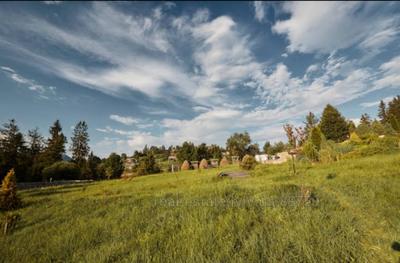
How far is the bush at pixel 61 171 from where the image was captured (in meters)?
36.3

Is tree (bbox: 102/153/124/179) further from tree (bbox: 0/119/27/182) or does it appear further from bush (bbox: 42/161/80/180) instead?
tree (bbox: 0/119/27/182)

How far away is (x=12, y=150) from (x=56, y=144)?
11429 millimetres

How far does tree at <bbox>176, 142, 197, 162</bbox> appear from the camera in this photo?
2355 inches

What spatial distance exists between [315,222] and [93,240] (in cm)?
519

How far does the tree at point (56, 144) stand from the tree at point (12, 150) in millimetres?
5191

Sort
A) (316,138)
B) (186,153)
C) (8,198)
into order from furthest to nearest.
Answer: (186,153) → (316,138) → (8,198)

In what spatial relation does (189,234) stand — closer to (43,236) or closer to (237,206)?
(237,206)

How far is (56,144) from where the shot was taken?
51.1 meters

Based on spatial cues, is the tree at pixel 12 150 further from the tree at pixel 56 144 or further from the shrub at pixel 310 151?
the shrub at pixel 310 151

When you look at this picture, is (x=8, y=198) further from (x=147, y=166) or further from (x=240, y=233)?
(x=147, y=166)

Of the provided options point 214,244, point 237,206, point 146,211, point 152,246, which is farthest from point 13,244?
point 237,206

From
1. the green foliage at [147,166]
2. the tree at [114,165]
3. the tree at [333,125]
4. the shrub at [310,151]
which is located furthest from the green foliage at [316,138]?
the tree at [114,165]

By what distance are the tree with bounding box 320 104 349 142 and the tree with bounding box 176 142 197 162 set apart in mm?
35018

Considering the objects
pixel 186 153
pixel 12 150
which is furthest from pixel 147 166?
pixel 12 150
